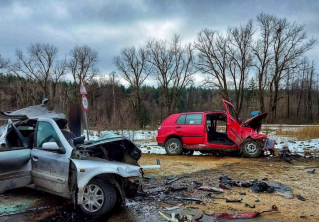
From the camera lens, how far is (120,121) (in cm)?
1623

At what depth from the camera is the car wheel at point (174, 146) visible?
10.5 meters

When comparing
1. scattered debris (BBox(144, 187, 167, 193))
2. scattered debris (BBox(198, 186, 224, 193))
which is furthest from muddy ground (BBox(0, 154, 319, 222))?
scattered debris (BBox(198, 186, 224, 193))

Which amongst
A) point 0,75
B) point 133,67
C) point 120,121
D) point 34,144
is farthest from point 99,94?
point 34,144

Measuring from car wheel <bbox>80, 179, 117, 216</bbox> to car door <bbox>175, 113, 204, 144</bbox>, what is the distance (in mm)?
6429

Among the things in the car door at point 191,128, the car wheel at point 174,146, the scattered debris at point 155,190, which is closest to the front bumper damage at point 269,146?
the car door at point 191,128

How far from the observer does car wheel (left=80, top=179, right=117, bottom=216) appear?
4008mm

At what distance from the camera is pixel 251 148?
9.64m

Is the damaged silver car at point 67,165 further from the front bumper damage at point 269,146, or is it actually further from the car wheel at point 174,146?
the front bumper damage at point 269,146

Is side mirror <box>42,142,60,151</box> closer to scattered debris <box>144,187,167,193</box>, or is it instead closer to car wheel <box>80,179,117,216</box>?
car wheel <box>80,179,117,216</box>

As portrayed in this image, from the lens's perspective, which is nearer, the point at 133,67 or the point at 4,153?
the point at 4,153

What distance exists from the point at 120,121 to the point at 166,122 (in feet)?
19.8

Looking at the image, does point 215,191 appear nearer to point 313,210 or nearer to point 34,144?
point 313,210

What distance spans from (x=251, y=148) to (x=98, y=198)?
7.16m

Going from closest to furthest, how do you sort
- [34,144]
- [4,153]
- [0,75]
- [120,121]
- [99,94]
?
[4,153], [34,144], [120,121], [0,75], [99,94]
